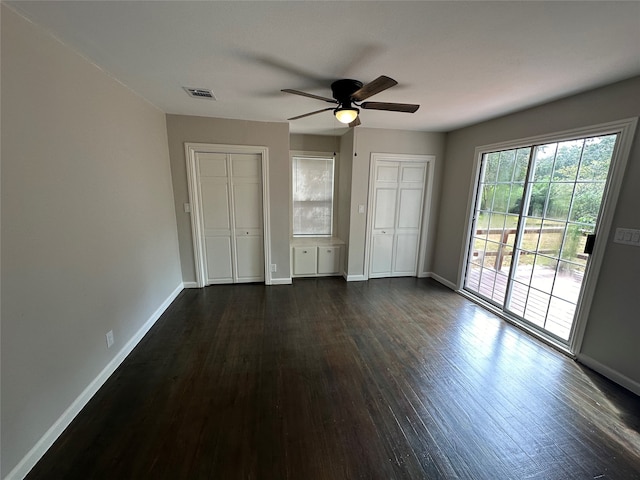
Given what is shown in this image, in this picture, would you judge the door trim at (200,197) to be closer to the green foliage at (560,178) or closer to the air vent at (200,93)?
the air vent at (200,93)

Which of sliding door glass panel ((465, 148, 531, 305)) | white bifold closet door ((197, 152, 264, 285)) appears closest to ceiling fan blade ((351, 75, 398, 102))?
white bifold closet door ((197, 152, 264, 285))

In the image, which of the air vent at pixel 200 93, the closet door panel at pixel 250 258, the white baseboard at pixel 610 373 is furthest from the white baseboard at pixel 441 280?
the air vent at pixel 200 93

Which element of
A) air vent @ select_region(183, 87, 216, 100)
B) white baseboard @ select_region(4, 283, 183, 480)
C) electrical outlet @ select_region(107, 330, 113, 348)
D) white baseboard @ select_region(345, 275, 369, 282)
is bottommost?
white baseboard @ select_region(4, 283, 183, 480)

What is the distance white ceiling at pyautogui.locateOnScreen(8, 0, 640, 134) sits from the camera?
1.30 metres

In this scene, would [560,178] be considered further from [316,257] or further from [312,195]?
[312,195]

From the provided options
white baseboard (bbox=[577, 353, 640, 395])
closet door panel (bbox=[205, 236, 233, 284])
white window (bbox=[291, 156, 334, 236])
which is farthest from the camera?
white window (bbox=[291, 156, 334, 236])

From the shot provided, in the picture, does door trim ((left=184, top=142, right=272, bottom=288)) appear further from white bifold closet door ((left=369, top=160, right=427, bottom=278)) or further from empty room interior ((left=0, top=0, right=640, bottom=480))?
white bifold closet door ((left=369, top=160, right=427, bottom=278))

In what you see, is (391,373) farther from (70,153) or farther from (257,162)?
(257,162)

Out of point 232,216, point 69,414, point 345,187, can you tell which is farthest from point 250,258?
point 69,414

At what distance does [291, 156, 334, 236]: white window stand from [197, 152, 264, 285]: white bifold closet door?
101 centimetres

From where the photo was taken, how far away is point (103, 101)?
2.02m

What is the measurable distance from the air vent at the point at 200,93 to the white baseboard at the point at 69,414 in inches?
93.8

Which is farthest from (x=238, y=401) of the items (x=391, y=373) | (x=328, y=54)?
(x=328, y=54)

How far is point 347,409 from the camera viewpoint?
5.79ft
